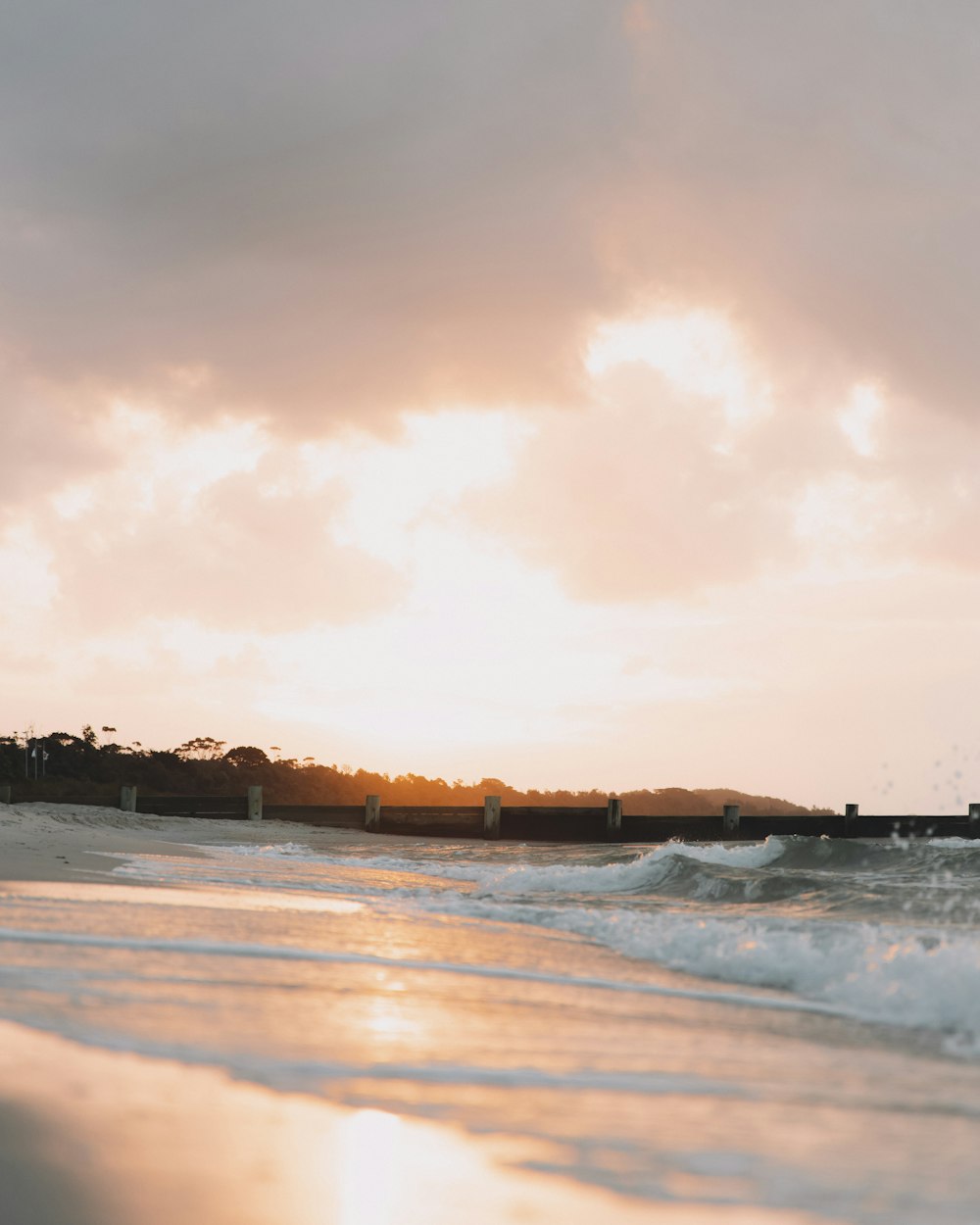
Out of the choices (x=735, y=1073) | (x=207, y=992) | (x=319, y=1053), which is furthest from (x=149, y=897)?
(x=735, y=1073)

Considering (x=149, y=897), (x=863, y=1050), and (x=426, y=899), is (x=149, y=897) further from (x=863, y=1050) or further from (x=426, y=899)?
(x=863, y=1050)

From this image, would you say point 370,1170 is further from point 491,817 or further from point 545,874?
point 491,817

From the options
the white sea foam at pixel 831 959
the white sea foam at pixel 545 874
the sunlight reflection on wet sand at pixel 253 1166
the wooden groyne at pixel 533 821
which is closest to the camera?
the sunlight reflection on wet sand at pixel 253 1166

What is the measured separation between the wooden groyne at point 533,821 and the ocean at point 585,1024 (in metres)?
21.5

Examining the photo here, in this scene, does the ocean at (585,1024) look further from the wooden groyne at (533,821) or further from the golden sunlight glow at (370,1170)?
the wooden groyne at (533,821)

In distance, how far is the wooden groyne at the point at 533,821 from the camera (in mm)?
29250

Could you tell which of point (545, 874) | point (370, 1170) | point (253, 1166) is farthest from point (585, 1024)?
point (545, 874)

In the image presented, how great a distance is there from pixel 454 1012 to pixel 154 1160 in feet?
5.99

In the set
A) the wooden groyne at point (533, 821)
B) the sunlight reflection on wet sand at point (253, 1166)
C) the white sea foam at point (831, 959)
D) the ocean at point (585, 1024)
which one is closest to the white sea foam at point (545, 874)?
the ocean at point (585, 1024)

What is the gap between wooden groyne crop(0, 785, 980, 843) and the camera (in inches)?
1152

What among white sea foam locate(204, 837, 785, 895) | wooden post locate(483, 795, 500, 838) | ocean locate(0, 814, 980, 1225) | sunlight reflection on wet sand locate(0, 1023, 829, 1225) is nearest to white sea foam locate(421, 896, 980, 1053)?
ocean locate(0, 814, 980, 1225)

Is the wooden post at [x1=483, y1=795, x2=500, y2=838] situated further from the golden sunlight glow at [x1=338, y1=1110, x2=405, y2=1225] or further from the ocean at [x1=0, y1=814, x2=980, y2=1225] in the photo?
the golden sunlight glow at [x1=338, y1=1110, x2=405, y2=1225]

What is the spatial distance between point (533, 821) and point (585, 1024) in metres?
26.7

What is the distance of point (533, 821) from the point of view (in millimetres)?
30172
